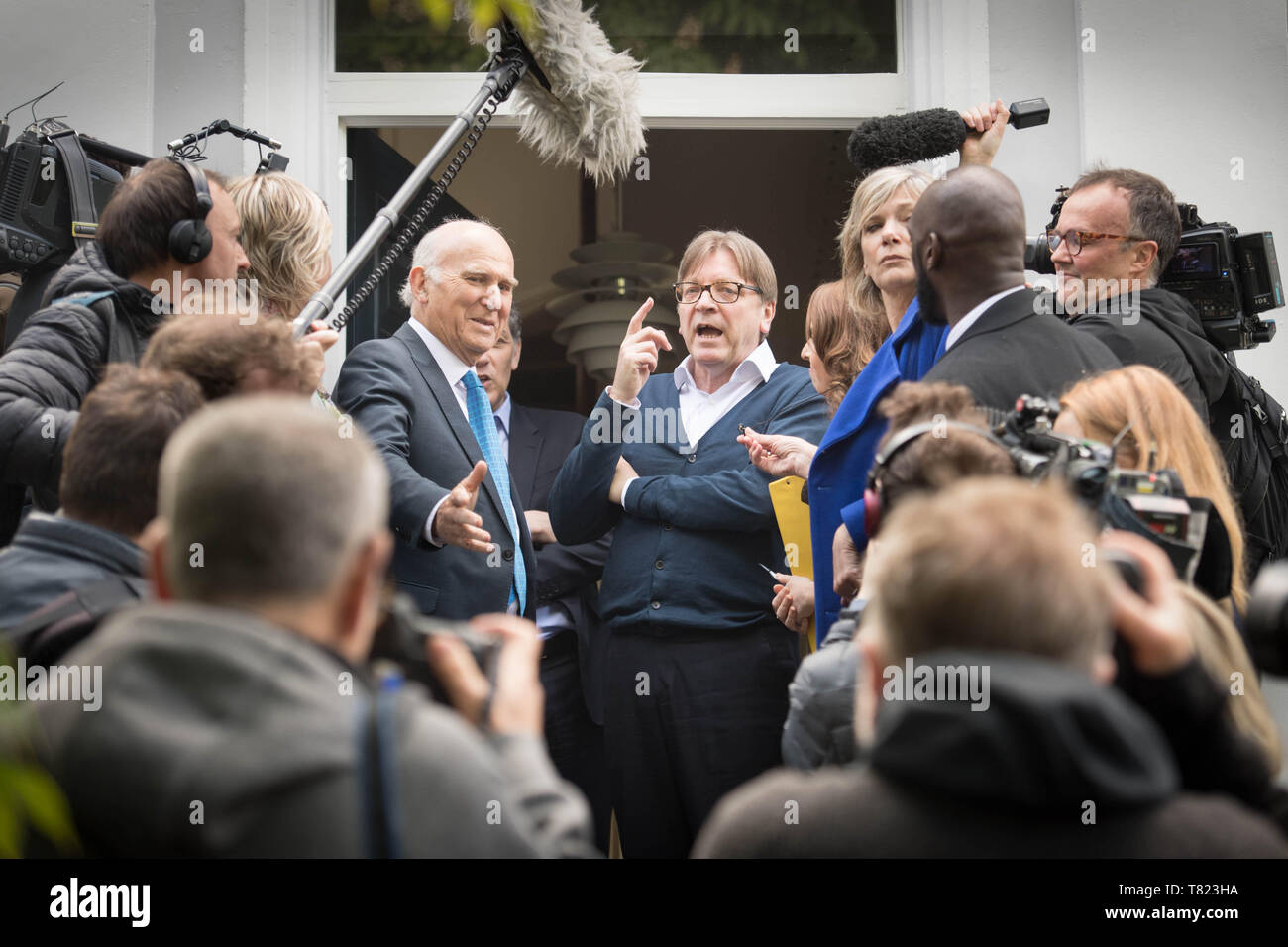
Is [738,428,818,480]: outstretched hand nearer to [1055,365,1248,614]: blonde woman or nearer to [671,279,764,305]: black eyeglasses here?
[671,279,764,305]: black eyeglasses

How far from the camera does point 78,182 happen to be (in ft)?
12.8

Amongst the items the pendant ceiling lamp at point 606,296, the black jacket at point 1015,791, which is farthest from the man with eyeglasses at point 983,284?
the pendant ceiling lamp at point 606,296

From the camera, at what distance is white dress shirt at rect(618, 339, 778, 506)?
174 inches

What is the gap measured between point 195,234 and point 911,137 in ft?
7.10

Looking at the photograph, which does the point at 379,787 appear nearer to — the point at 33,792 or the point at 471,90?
the point at 33,792

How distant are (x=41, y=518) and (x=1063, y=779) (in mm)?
1783

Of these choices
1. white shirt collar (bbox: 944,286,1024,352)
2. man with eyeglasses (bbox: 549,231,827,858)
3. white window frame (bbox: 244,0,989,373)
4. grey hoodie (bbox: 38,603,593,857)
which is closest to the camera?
grey hoodie (bbox: 38,603,593,857)

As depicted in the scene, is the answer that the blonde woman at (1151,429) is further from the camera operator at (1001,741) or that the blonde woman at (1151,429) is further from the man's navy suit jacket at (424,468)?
the man's navy suit jacket at (424,468)

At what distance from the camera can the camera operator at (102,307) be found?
9.70ft

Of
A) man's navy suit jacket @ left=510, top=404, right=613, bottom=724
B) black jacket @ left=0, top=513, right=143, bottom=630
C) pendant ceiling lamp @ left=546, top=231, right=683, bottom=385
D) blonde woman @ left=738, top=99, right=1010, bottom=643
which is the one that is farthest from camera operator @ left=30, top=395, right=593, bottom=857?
pendant ceiling lamp @ left=546, top=231, right=683, bottom=385

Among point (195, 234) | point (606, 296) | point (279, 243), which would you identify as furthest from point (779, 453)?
point (606, 296)

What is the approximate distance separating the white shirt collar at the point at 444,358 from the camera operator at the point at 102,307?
26.9 inches

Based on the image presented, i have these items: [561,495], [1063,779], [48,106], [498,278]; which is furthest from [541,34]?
[1063,779]

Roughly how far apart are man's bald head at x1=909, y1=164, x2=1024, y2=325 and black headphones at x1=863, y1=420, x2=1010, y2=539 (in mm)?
838
